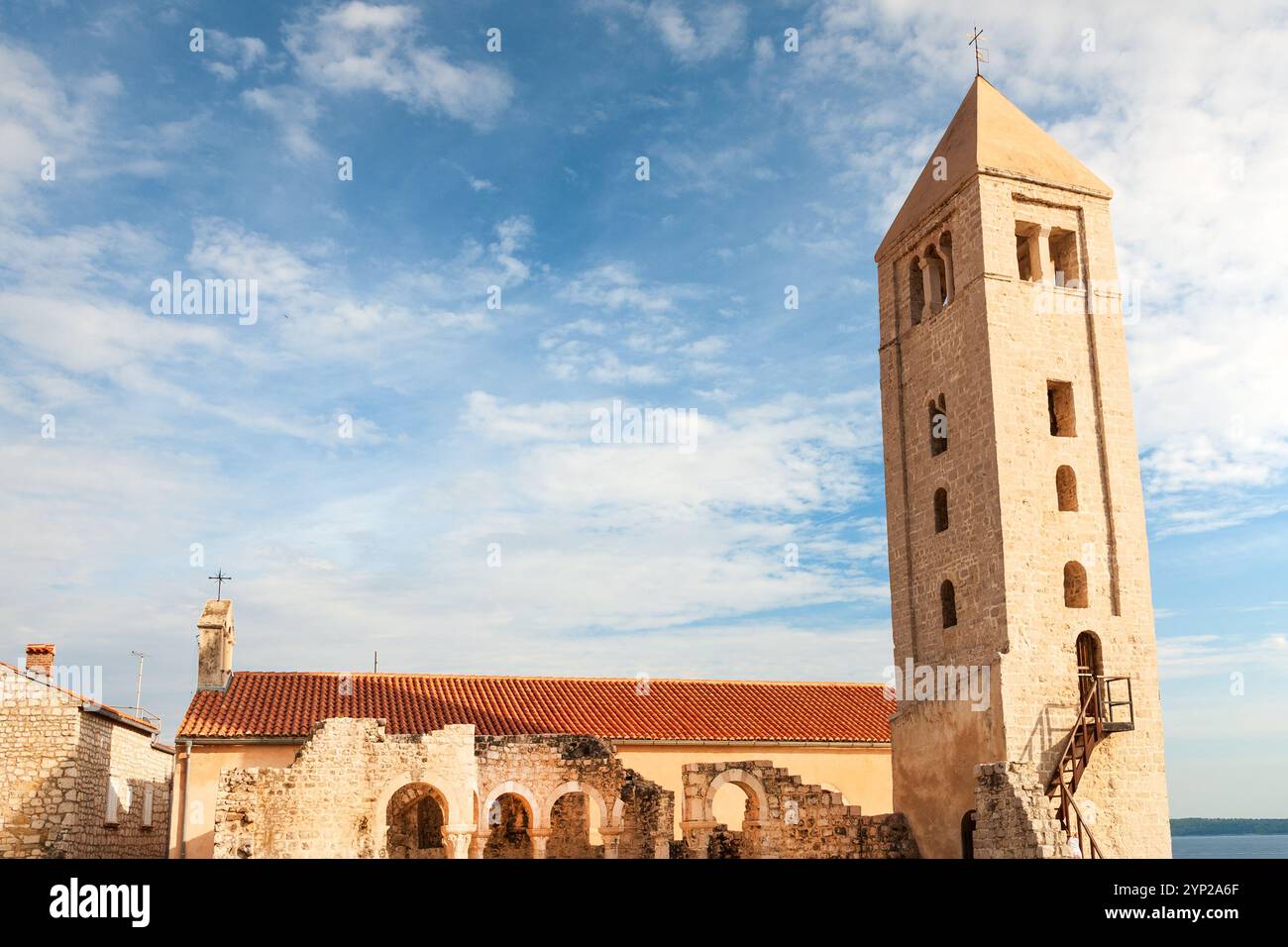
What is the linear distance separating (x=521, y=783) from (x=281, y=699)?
8.18 metres

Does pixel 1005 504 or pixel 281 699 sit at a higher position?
pixel 1005 504

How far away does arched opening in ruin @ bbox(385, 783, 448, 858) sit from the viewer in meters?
24.8

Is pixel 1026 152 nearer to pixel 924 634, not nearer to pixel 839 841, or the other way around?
pixel 924 634

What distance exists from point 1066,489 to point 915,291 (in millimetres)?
6199

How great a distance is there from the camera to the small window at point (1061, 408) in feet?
78.3

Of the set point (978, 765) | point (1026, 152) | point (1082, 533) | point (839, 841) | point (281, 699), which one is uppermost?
point (1026, 152)

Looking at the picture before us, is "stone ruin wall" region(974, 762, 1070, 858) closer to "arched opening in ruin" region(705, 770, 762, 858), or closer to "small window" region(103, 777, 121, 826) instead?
"arched opening in ruin" region(705, 770, 762, 858)

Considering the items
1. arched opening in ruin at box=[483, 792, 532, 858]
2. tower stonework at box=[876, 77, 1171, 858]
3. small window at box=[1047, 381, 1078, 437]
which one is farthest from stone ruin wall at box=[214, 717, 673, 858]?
small window at box=[1047, 381, 1078, 437]

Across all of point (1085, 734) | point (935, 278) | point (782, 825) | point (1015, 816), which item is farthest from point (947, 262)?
point (782, 825)

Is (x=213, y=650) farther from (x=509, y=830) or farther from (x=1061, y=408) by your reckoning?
(x=1061, y=408)

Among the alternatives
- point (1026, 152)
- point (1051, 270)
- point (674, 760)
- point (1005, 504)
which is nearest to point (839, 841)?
point (674, 760)

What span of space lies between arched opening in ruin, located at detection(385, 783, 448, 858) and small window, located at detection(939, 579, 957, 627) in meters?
11.6
